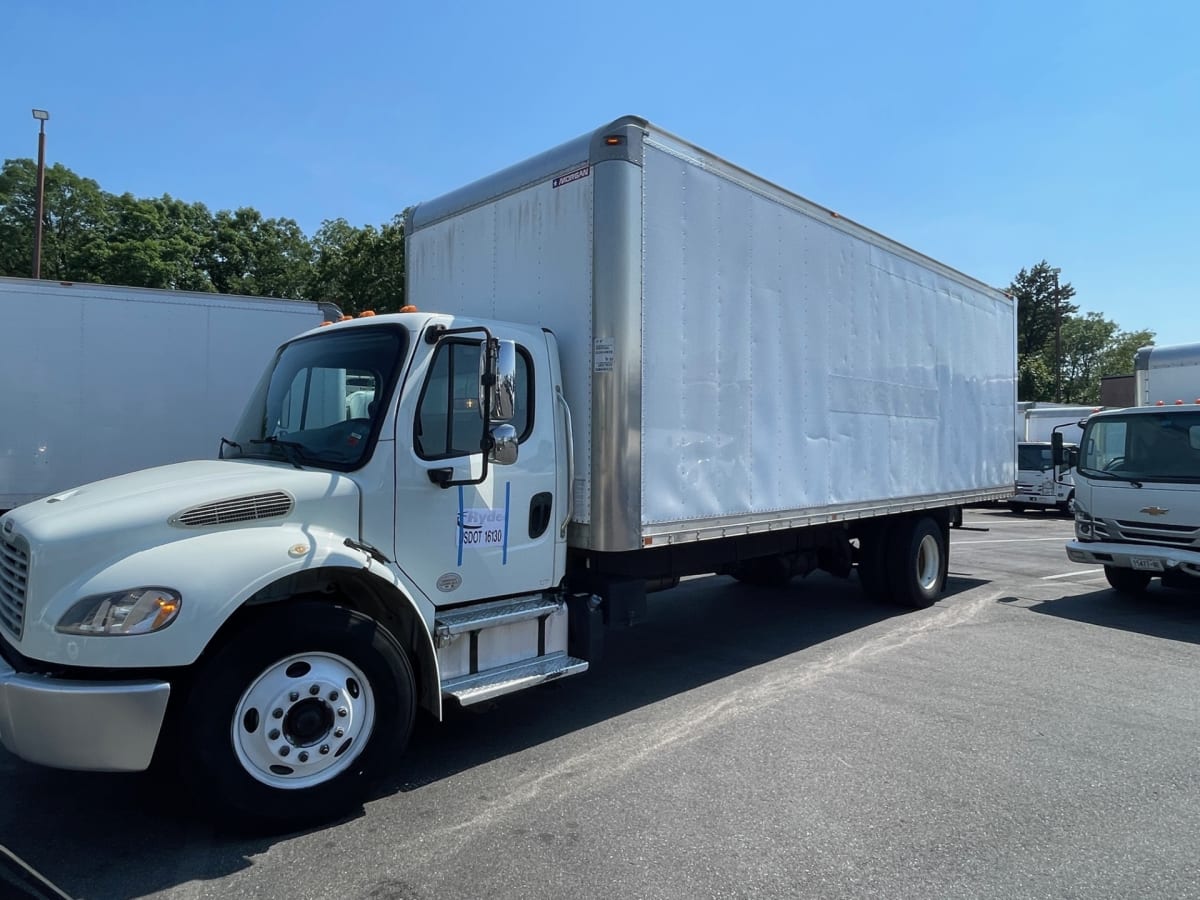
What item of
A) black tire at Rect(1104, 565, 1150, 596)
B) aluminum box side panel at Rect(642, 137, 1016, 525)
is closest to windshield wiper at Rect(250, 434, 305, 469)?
aluminum box side panel at Rect(642, 137, 1016, 525)

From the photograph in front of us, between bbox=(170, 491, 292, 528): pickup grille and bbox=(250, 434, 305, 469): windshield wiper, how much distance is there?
0.39 m

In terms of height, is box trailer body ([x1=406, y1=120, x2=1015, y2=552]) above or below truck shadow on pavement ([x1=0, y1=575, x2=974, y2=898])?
above

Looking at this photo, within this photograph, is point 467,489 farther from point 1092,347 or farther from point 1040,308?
→ point 1092,347

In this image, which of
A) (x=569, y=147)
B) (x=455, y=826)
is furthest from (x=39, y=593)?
(x=569, y=147)

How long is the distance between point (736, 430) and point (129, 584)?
12.8ft

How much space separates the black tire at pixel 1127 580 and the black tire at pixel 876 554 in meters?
3.25

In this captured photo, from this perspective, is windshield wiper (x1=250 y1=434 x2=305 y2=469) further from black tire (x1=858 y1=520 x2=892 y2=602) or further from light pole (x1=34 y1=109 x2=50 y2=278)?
light pole (x1=34 y1=109 x2=50 y2=278)

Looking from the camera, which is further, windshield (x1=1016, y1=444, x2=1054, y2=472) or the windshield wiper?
windshield (x1=1016, y1=444, x2=1054, y2=472)

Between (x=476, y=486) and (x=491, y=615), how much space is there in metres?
0.76

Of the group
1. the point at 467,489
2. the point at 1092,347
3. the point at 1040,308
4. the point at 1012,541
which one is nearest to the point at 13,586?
the point at 467,489

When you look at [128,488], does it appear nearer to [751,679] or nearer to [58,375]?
[751,679]

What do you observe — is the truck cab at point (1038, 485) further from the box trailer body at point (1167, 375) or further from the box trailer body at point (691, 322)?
the box trailer body at point (691, 322)

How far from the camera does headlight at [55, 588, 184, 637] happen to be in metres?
3.12

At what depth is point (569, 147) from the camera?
4.98 meters
